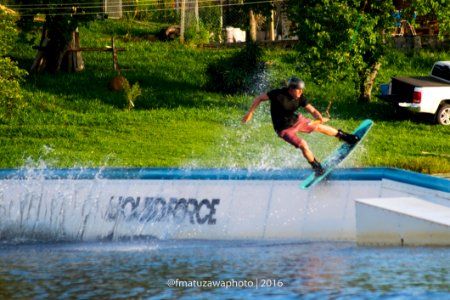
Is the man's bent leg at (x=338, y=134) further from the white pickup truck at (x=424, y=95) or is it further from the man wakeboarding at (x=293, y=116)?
the white pickup truck at (x=424, y=95)

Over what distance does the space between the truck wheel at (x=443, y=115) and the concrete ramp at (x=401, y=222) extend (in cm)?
1762

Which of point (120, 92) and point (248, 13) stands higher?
point (248, 13)

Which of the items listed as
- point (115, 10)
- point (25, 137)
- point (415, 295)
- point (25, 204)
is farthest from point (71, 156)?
point (115, 10)

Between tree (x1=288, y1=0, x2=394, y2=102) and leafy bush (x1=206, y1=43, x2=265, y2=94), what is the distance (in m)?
3.62

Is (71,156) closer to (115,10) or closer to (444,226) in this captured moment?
(444,226)

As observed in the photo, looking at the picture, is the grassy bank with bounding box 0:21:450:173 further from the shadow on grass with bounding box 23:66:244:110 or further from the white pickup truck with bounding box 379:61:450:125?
the white pickup truck with bounding box 379:61:450:125

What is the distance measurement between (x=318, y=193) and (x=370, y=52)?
62.7 ft

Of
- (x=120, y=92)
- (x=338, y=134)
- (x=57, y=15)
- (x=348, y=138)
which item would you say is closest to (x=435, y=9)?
(x=120, y=92)

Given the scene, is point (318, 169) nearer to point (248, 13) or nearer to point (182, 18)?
point (182, 18)

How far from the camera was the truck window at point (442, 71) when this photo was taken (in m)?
38.3

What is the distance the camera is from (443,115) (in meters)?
37.6

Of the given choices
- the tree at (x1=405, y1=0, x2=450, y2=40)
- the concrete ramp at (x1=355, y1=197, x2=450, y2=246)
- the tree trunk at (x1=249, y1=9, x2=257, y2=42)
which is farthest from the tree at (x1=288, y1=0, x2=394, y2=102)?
the concrete ramp at (x1=355, y1=197, x2=450, y2=246)

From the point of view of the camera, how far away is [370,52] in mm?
39344

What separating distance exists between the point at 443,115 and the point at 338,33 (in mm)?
4215
